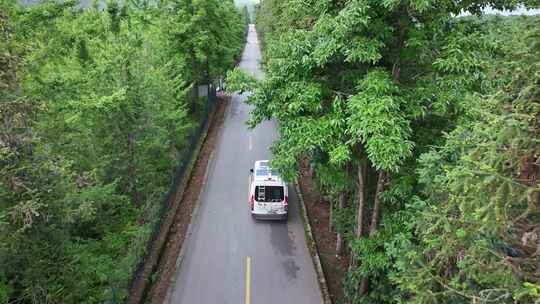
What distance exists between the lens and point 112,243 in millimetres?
12508

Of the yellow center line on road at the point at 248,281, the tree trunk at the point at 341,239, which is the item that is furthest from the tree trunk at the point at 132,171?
the tree trunk at the point at 341,239

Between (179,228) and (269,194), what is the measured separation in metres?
4.11

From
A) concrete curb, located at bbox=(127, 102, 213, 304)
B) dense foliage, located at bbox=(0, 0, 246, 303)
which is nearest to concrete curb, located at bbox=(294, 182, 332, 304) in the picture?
concrete curb, located at bbox=(127, 102, 213, 304)

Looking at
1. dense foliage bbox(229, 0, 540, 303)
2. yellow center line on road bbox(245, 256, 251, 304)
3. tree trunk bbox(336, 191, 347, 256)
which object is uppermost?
dense foliage bbox(229, 0, 540, 303)

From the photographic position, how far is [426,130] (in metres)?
8.35

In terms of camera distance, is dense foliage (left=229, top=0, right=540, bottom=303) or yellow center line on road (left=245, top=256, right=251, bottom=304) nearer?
dense foliage (left=229, top=0, right=540, bottom=303)

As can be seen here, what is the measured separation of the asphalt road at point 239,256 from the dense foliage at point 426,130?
9.75 feet

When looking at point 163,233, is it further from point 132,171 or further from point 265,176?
point 265,176

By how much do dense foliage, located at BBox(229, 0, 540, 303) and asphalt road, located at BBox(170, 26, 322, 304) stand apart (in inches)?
117

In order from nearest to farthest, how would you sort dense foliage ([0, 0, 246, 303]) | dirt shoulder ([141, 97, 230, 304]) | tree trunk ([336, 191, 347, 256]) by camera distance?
dense foliage ([0, 0, 246, 303])
dirt shoulder ([141, 97, 230, 304])
tree trunk ([336, 191, 347, 256])

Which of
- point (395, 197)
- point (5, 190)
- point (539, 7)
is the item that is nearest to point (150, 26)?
point (5, 190)

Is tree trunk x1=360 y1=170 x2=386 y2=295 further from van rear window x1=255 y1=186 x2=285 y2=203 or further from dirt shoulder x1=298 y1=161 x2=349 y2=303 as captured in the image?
van rear window x1=255 y1=186 x2=285 y2=203

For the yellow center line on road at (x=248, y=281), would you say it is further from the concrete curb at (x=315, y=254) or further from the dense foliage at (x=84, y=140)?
the dense foliage at (x=84, y=140)

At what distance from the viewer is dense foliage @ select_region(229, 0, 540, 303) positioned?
443 cm
